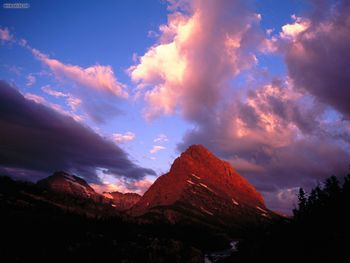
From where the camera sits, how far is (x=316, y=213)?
163 metres

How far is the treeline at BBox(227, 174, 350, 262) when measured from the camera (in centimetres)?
10457

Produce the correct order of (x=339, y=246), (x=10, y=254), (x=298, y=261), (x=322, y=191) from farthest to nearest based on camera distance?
(x=322, y=191) → (x=10, y=254) → (x=298, y=261) → (x=339, y=246)

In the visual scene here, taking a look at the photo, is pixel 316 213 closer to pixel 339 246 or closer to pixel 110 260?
pixel 339 246

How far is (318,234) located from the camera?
5113 inches

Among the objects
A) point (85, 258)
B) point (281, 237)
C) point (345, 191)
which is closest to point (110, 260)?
point (85, 258)

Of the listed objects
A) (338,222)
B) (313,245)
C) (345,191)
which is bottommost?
(313,245)

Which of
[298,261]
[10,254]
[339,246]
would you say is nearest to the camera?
[339,246]

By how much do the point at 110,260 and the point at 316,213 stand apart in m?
115

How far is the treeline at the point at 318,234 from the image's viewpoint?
4117 inches

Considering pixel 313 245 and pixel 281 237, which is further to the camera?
pixel 281 237

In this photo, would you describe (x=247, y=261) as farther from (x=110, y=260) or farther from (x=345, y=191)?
(x=110, y=260)

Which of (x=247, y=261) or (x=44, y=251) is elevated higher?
(x=247, y=261)

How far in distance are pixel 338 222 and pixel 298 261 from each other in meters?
33.0

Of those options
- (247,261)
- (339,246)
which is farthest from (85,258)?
(339,246)
